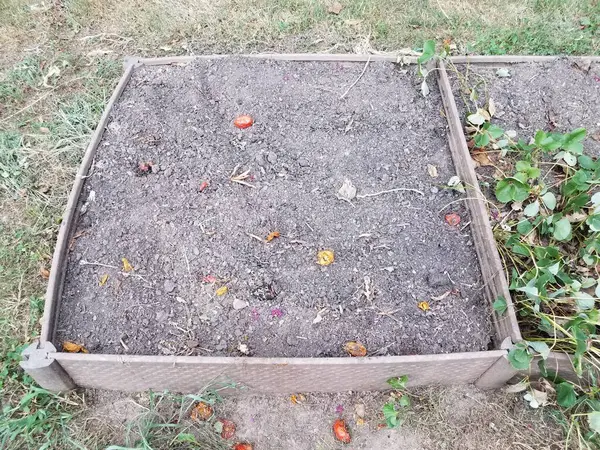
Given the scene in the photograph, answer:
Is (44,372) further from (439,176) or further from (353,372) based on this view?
(439,176)

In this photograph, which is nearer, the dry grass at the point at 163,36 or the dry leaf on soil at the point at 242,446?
the dry leaf on soil at the point at 242,446

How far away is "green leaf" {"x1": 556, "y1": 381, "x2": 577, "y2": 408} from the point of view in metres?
2.00

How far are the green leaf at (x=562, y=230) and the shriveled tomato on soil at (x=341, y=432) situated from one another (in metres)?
1.29

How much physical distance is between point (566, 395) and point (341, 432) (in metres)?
0.94

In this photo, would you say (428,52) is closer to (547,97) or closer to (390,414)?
(547,97)

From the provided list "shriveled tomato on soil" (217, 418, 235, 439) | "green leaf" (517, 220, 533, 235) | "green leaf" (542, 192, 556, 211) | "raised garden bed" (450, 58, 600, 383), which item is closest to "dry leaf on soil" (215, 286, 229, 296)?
"shriveled tomato on soil" (217, 418, 235, 439)

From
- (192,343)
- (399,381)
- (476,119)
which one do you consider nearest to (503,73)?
(476,119)

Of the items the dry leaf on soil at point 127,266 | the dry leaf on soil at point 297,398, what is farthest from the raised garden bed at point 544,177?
the dry leaf on soil at point 127,266

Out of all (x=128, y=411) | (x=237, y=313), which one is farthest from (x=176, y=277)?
(x=128, y=411)

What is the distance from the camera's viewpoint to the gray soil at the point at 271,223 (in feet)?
7.28

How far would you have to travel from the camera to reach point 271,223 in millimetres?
2475

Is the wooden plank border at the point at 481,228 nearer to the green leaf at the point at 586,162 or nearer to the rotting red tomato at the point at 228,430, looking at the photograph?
the green leaf at the point at 586,162

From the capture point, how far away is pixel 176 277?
234cm

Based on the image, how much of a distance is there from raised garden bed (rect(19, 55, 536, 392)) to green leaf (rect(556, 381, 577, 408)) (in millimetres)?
202
